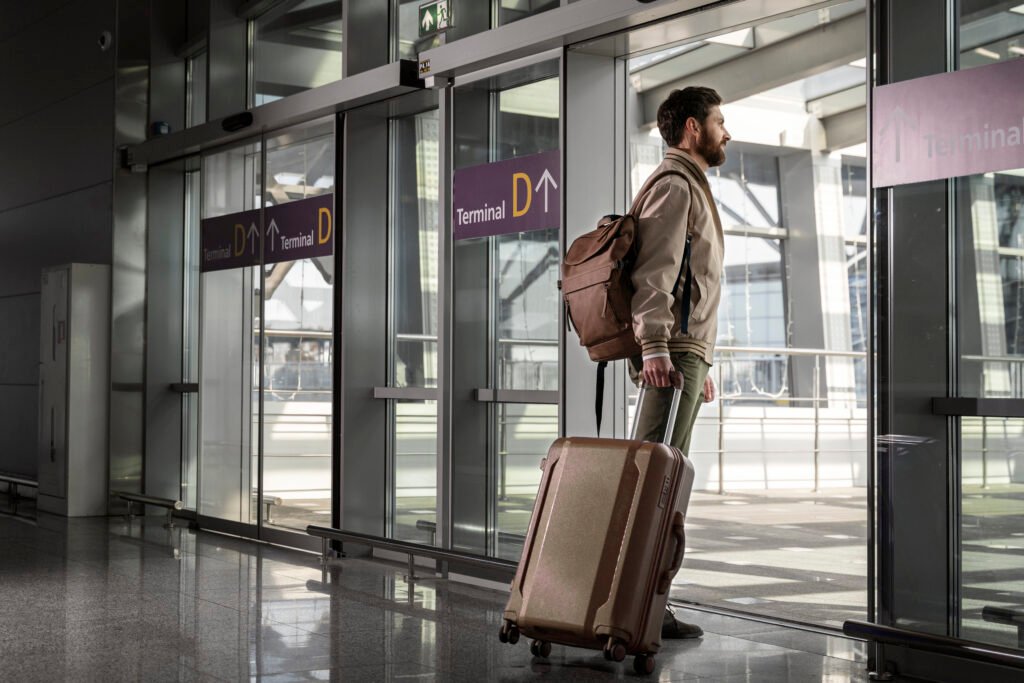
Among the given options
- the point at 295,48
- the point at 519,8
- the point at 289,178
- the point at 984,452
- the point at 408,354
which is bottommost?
the point at 984,452

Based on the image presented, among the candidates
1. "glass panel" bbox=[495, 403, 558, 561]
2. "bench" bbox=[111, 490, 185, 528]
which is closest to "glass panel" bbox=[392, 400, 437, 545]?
"glass panel" bbox=[495, 403, 558, 561]

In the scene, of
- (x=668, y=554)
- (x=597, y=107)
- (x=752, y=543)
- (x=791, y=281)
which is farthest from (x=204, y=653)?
(x=791, y=281)

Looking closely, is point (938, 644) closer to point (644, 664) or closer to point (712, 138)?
point (644, 664)

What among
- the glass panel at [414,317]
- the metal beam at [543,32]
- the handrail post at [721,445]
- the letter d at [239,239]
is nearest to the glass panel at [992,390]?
the metal beam at [543,32]

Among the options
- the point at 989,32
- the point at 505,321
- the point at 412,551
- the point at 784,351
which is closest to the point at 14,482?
the point at 412,551

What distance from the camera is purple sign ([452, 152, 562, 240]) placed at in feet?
18.6

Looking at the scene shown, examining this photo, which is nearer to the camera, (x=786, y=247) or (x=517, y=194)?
(x=517, y=194)

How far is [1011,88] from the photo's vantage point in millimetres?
3539

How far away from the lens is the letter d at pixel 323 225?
7.27m

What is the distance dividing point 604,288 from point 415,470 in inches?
121

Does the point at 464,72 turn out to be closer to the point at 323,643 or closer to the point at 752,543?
the point at 323,643

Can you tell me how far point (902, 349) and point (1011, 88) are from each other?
0.85m

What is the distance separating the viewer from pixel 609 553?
3.69 metres

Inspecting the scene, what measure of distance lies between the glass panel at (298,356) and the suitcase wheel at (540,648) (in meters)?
3.51
